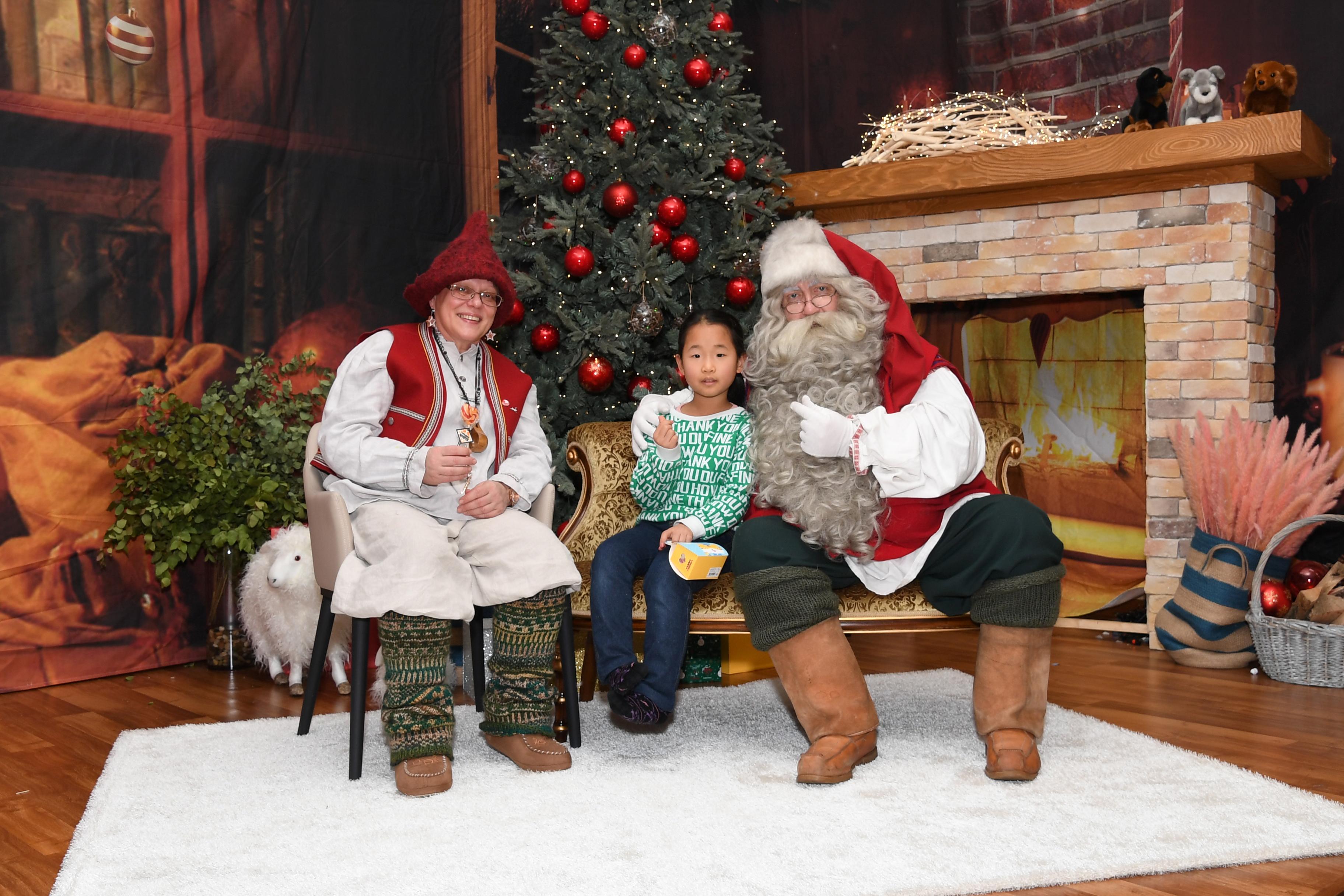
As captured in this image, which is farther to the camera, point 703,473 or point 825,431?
point 703,473

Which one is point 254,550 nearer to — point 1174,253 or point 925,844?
point 925,844

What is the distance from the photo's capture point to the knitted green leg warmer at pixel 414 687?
2.58 metres

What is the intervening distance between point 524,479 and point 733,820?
1.08 metres

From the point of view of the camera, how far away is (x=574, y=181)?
4.02 metres

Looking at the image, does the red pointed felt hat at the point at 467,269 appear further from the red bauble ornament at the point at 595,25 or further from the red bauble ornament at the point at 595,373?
the red bauble ornament at the point at 595,25

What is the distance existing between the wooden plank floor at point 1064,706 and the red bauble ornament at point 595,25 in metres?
2.44

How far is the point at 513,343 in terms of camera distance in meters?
4.15

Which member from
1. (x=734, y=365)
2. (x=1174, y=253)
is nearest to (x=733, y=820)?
(x=734, y=365)

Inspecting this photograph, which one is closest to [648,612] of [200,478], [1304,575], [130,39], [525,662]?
[525,662]

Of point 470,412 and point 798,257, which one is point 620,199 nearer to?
point 798,257

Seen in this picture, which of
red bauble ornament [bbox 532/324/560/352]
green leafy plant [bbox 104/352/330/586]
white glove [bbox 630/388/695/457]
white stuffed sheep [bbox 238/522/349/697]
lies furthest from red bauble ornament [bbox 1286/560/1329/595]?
green leafy plant [bbox 104/352/330/586]

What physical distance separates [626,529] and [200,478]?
1454 mm

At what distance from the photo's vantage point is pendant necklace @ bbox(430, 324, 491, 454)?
294 cm

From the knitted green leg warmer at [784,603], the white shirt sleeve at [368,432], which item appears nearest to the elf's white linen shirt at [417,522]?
the white shirt sleeve at [368,432]
